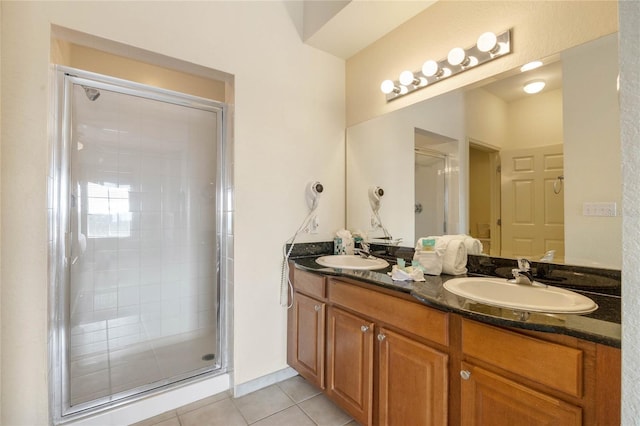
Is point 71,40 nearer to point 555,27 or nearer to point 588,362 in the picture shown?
point 555,27

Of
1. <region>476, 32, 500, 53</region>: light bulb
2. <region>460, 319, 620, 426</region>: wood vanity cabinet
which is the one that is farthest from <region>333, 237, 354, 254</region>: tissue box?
<region>476, 32, 500, 53</region>: light bulb

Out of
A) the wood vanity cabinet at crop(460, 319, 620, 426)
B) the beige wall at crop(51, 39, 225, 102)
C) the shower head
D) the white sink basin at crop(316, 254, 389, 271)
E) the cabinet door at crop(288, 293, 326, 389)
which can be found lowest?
the cabinet door at crop(288, 293, 326, 389)

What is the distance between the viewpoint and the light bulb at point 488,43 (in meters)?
1.45

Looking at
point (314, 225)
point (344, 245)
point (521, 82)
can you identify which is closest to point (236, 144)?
point (314, 225)

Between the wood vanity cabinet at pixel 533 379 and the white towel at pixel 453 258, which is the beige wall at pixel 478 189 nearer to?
the white towel at pixel 453 258

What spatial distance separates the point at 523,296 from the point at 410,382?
0.60m

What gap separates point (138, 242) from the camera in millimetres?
2164

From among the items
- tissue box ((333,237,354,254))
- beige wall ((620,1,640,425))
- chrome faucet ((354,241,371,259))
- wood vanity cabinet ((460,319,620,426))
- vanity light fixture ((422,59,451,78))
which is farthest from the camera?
tissue box ((333,237,354,254))

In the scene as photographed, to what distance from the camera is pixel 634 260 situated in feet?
1.51

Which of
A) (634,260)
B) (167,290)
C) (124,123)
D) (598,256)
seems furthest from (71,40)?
(598,256)

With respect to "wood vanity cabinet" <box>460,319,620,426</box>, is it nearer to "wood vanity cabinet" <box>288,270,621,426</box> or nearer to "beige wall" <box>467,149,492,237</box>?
"wood vanity cabinet" <box>288,270,621,426</box>

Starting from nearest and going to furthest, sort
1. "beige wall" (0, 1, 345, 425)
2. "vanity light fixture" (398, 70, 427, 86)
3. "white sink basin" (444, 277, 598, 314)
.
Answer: "white sink basin" (444, 277, 598, 314)
"beige wall" (0, 1, 345, 425)
"vanity light fixture" (398, 70, 427, 86)

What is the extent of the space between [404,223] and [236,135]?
1.28m

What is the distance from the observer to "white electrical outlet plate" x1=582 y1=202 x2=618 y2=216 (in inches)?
44.7
